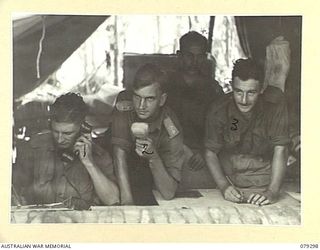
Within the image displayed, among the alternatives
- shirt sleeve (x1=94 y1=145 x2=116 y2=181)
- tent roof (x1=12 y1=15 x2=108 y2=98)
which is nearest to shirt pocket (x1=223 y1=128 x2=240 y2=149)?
shirt sleeve (x1=94 y1=145 x2=116 y2=181)

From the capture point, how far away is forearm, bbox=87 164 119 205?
1396 millimetres

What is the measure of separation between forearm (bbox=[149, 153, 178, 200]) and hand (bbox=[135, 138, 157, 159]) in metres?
0.01

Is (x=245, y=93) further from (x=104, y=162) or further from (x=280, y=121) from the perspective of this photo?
(x=104, y=162)

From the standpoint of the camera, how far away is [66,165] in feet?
4.61

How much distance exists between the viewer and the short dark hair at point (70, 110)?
4.60ft

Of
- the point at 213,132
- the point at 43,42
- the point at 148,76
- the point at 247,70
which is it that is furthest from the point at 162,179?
the point at 43,42

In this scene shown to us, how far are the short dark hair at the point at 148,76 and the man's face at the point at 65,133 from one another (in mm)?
217

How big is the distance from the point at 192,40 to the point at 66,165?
52 centimetres

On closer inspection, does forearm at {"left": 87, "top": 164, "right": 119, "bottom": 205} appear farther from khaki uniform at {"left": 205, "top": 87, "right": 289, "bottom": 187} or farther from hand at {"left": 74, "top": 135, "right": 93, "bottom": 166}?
khaki uniform at {"left": 205, "top": 87, "right": 289, "bottom": 187}

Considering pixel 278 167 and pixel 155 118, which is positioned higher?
pixel 155 118

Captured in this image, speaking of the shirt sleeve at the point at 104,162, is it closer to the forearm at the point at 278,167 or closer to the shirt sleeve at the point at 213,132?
the shirt sleeve at the point at 213,132

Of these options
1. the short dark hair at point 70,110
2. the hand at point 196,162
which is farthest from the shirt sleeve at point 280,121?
the short dark hair at point 70,110

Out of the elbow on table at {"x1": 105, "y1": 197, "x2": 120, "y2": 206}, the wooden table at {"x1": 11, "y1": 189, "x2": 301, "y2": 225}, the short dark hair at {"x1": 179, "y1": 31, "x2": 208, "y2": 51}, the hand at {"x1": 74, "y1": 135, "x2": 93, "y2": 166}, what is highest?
the short dark hair at {"x1": 179, "y1": 31, "x2": 208, "y2": 51}

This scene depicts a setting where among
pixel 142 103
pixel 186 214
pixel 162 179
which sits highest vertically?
pixel 142 103
